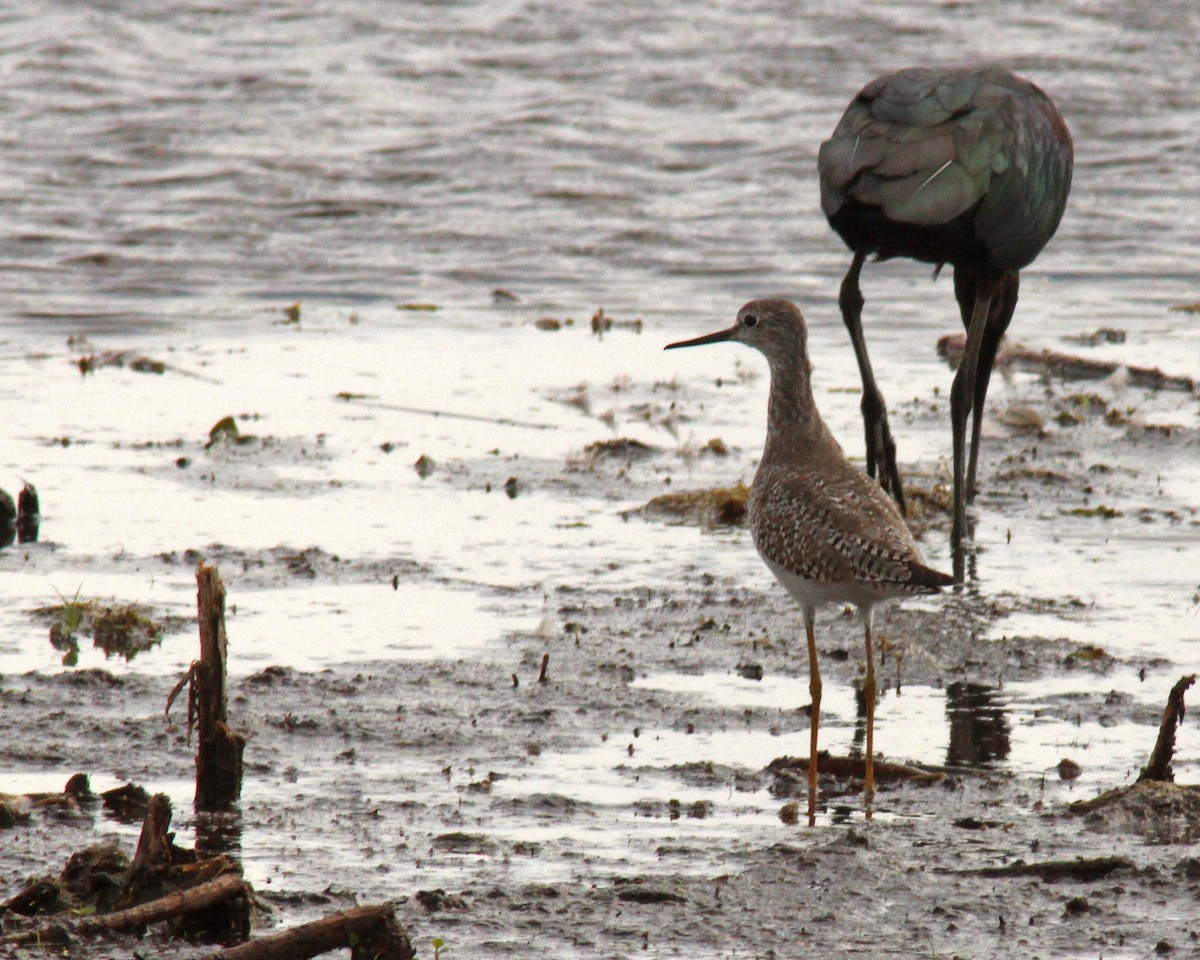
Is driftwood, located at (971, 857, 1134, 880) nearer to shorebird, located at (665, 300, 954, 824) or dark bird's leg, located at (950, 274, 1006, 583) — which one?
shorebird, located at (665, 300, 954, 824)

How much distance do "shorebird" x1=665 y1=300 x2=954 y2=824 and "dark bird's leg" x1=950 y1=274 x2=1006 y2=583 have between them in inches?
67.5

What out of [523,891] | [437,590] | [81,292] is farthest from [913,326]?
[523,891]

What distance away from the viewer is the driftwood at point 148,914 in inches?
157

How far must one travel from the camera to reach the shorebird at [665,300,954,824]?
18.3 feet

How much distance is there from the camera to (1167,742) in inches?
203

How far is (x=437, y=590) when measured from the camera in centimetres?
730

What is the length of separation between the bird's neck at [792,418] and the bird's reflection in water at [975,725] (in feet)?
3.00

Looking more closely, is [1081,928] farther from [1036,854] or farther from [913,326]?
[913,326]

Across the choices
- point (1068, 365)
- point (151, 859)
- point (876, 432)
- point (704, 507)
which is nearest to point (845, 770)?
point (151, 859)

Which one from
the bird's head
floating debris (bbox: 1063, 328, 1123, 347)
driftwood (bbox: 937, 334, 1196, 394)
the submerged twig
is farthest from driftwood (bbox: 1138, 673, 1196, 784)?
floating debris (bbox: 1063, 328, 1123, 347)

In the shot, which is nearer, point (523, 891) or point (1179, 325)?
point (523, 891)

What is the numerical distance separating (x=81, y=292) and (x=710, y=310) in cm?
448

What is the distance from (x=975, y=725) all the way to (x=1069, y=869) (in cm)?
133

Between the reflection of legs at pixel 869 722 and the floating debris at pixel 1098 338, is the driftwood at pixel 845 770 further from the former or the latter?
the floating debris at pixel 1098 338
